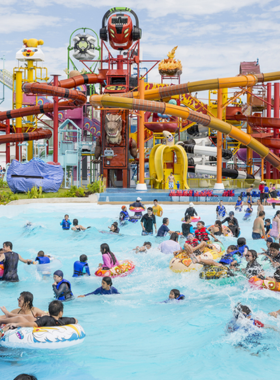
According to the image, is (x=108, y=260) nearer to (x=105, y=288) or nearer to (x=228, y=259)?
(x=105, y=288)

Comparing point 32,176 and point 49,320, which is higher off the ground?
point 32,176

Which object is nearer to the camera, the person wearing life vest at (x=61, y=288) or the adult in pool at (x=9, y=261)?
the person wearing life vest at (x=61, y=288)

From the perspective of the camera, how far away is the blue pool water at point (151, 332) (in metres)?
5.88

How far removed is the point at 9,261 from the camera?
9172 millimetres

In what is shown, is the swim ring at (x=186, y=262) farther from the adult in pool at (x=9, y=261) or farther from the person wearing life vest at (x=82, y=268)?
the adult in pool at (x=9, y=261)

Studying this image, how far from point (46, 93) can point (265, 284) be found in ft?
73.9

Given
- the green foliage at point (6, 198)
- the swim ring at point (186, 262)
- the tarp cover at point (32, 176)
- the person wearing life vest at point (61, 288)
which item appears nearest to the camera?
the person wearing life vest at point (61, 288)

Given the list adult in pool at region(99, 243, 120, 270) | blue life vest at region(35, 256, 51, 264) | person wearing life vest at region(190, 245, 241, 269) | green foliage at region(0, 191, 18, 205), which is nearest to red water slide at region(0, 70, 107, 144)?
green foliage at region(0, 191, 18, 205)

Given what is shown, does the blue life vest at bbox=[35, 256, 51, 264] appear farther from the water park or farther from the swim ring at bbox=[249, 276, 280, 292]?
the swim ring at bbox=[249, 276, 280, 292]

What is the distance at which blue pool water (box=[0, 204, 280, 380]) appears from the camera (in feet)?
19.3

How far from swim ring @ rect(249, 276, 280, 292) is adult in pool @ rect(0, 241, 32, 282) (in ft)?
16.2

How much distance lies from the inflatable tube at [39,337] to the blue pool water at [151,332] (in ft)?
0.62

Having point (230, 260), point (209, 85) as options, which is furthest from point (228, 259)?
point (209, 85)

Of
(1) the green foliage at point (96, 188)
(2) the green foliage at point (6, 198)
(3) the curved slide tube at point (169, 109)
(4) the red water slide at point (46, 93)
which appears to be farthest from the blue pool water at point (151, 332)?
(4) the red water slide at point (46, 93)
